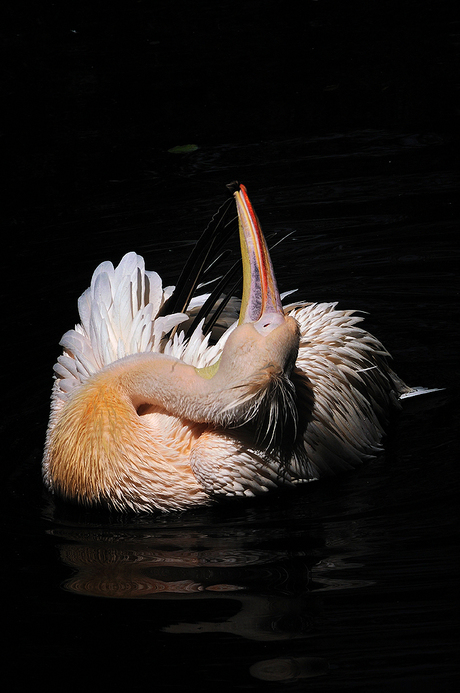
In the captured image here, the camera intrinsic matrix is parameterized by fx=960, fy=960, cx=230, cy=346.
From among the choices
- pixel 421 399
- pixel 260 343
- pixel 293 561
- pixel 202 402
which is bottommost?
Result: pixel 293 561

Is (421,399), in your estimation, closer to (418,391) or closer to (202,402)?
(418,391)

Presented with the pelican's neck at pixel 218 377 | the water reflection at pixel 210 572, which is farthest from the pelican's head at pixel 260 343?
the water reflection at pixel 210 572

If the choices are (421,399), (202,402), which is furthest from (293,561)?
(421,399)

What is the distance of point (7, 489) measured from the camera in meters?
4.38

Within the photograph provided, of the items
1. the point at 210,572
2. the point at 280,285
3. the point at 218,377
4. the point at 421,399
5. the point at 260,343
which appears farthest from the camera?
the point at 280,285

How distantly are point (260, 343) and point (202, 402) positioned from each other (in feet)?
1.23

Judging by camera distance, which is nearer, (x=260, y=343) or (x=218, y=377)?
(x=260, y=343)

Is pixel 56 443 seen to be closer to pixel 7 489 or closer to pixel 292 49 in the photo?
pixel 7 489

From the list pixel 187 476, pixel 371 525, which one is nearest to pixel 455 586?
pixel 371 525

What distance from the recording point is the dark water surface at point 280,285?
3.21 meters

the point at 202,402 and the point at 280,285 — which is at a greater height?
the point at 280,285

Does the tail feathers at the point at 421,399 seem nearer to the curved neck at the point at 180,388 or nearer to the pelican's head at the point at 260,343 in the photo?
the pelican's head at the point at 260,343

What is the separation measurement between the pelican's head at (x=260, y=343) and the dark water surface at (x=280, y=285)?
0.50 metres

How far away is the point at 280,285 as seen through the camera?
6102 millimetres
